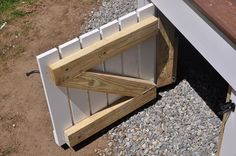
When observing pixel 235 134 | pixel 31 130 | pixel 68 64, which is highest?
pixel 68 64

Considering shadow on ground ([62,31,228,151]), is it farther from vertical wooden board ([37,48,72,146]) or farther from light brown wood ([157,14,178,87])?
vertical wooden board ([37,48,72,146])

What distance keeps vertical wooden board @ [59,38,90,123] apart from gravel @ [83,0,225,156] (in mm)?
380

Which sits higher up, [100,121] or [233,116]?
[233,116]

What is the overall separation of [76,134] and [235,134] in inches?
61.6

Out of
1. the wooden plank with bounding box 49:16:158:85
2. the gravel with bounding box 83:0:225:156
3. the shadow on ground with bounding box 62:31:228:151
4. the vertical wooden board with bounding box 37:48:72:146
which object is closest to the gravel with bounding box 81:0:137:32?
the shadow on ground with bounding box 62:31:228:151

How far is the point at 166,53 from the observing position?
457 cm

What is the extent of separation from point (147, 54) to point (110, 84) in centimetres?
48

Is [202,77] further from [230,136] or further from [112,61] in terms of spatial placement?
[230,136]

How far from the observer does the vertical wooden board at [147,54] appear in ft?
13.6

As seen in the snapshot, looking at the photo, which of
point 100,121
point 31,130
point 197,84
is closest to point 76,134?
point 100,121

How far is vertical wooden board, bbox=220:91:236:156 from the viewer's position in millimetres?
3436

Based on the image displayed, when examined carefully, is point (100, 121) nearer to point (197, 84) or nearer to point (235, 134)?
point (197, 84)

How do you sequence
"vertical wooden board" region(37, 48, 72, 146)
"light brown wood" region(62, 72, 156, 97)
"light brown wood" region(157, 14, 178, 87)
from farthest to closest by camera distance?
"light brown wood" region(157, 14, 178, 87) → "light brown wood" region(62, 72, 156, 97) → "vertical wooden board" region(37, 48, 72, 146)

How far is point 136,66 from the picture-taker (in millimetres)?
4492
